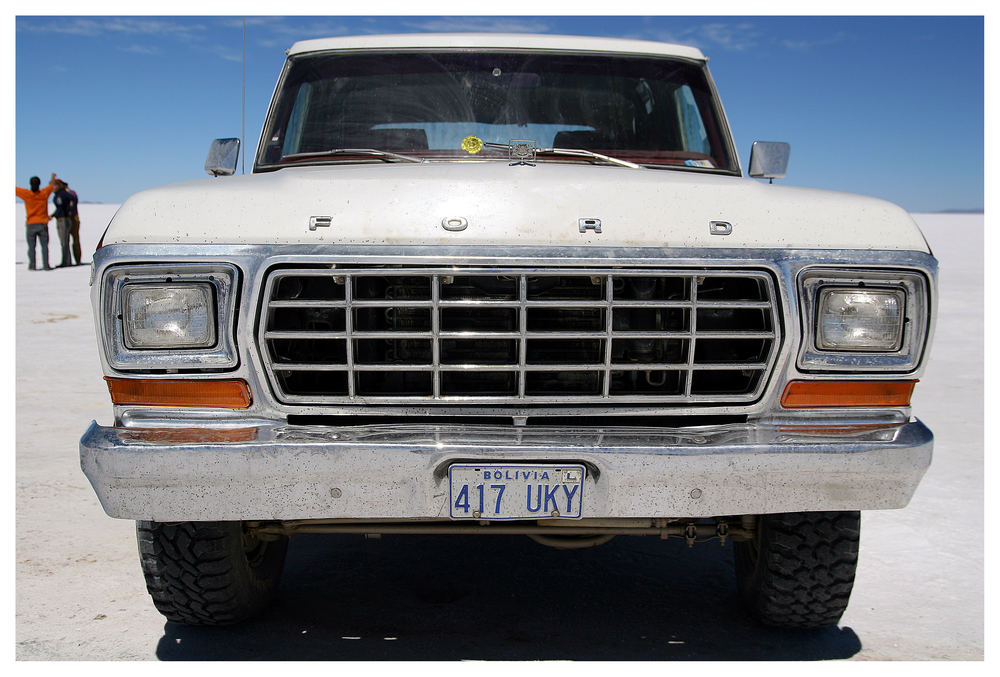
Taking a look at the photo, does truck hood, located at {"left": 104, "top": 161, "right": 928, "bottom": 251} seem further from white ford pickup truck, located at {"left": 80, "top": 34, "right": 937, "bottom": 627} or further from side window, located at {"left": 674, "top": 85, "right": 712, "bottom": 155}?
side window, located at {"left": 674, "top": 85, "right": 712, "bottom": 155}

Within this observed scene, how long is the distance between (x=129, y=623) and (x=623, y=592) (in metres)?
1.80

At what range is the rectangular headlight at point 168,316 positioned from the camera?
2.52m

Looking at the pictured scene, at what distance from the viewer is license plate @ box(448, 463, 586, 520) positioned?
95.3 inches

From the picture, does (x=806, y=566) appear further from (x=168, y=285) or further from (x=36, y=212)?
(x=36, y=212)

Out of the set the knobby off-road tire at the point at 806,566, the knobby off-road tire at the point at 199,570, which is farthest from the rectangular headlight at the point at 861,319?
the knobby off-road tire at the point at 199,570

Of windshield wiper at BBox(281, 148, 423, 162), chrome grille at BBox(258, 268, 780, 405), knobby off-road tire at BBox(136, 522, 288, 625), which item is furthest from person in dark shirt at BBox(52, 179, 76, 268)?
chrome grille at BBox(258, 268, 780, 405)

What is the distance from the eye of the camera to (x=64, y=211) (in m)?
17.7

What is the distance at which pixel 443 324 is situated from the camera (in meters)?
2.68

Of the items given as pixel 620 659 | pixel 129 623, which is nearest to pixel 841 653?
pixel 620 659

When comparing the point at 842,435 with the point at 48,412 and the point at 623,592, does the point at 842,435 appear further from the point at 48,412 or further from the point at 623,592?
the point at 48,412

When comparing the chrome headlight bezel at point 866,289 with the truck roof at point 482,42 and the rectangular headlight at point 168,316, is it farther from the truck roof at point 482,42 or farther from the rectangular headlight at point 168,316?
the truck roof at point 482,42

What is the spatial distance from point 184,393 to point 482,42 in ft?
7.32

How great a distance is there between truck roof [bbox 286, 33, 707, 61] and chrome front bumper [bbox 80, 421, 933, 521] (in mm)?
2158

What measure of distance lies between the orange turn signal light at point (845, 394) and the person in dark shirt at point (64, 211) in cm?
1778
